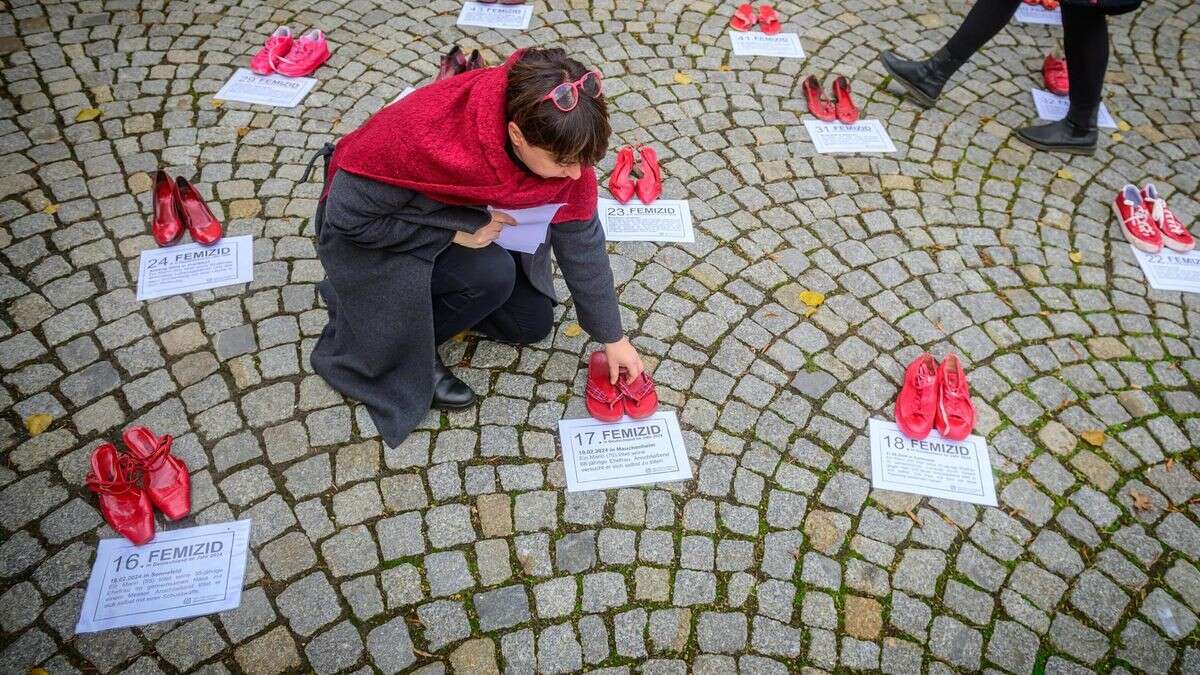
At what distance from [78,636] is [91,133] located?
136 inches

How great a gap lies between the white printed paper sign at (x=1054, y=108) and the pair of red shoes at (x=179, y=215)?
5879 mm

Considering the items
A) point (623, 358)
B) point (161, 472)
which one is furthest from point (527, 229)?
point (161, 472)

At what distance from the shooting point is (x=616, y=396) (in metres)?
3.29

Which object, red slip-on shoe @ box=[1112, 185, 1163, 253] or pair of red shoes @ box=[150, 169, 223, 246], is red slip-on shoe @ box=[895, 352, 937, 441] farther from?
pair of red shoes @ box=[150, 169, 223, 246]

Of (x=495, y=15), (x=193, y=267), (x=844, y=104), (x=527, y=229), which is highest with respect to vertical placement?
(x=527, y=229)

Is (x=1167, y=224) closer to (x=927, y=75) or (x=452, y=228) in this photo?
(x=927, y=75)

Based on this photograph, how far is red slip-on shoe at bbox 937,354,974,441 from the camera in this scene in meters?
3.31

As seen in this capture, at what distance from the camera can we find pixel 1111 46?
5.90m

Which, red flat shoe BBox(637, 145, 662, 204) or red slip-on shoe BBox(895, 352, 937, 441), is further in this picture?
red flat shoe BBox(637, 145, 662, 204)

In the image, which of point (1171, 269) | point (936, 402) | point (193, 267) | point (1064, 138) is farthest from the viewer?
point (1064, 138)

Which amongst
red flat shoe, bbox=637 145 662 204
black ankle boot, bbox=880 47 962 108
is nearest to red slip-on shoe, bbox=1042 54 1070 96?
black ankle boot, bbox=880 47 962 108

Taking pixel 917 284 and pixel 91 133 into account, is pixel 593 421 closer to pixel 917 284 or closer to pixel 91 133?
pixel 917 284

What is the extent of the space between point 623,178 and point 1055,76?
3.78 meters

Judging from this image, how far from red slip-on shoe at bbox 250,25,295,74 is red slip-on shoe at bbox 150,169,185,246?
1437 millimetres
